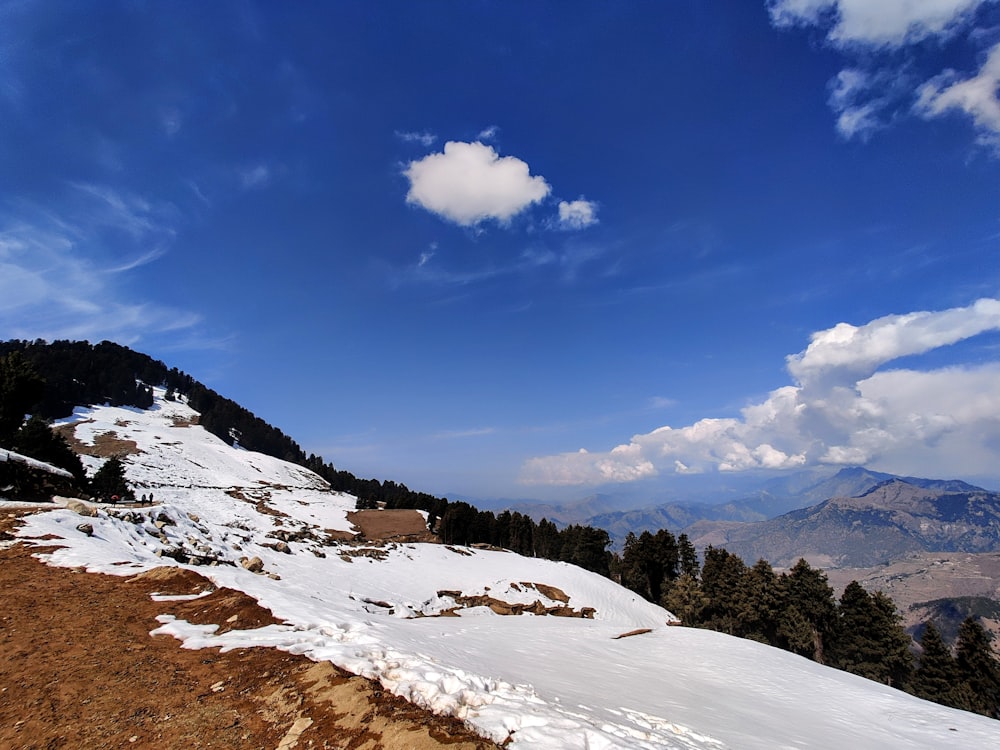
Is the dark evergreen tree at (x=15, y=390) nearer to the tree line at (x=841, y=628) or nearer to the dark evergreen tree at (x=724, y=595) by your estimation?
the tree line at (x=841, y=628)

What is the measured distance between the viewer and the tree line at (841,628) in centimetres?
4184

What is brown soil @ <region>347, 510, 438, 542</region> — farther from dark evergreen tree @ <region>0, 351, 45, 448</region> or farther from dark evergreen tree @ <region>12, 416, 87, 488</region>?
dark evergreen tree @ <region>0, 351, 45, 448</region>

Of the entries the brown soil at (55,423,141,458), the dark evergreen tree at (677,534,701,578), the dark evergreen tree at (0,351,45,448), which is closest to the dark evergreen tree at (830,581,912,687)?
the dark evergreen tree at (677,534,701,578)

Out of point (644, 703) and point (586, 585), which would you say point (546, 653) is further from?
point (586, 585)

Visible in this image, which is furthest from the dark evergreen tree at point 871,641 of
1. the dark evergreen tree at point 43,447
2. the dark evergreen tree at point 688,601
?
the dark evergreen tree at point 43,447

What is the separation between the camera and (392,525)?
85938mm

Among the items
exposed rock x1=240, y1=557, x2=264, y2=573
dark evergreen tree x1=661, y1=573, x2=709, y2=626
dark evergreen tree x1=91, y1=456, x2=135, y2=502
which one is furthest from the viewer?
dark evergreen tree x1=661, y1=573, x2=709, y2=626

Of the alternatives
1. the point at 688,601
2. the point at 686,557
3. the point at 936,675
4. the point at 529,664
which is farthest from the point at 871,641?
the point at 529,664

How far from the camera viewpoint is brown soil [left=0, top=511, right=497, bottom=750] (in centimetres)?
634

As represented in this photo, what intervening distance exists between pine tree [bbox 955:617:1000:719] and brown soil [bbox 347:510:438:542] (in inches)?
2654

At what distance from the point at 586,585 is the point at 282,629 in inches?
1915

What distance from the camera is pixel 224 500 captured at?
67.9m

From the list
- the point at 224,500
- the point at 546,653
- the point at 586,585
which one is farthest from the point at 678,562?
the point at 224,500

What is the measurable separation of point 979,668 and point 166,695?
64789mm
